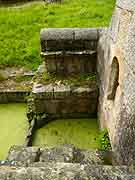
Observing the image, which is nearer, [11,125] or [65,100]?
[65,100]

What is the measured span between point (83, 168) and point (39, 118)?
3694 mm

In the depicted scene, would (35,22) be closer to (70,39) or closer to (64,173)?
(70,39)

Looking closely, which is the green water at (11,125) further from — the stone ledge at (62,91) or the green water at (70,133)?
the stone ledge at (62,91)

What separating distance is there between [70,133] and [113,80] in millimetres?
1775

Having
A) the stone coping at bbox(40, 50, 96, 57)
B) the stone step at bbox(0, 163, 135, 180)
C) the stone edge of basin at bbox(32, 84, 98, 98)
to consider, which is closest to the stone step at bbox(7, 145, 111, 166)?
the stone step at bbox(0, 163, 135, 180)

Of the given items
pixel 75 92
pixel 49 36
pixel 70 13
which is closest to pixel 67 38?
pixel 49 36

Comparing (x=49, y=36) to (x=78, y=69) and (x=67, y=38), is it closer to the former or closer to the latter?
(x=67, y=38)

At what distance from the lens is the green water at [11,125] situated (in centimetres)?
529

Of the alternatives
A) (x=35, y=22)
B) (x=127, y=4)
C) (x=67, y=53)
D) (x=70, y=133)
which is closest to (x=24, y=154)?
(x=127, y=4)

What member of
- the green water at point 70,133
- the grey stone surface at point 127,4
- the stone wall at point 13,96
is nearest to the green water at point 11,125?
the stone wall at point 13,96

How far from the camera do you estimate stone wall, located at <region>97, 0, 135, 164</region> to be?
2.87 metres

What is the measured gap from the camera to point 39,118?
559cm

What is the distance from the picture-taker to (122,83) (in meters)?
3.30

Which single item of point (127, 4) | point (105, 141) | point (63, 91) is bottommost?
point (105, 141)
